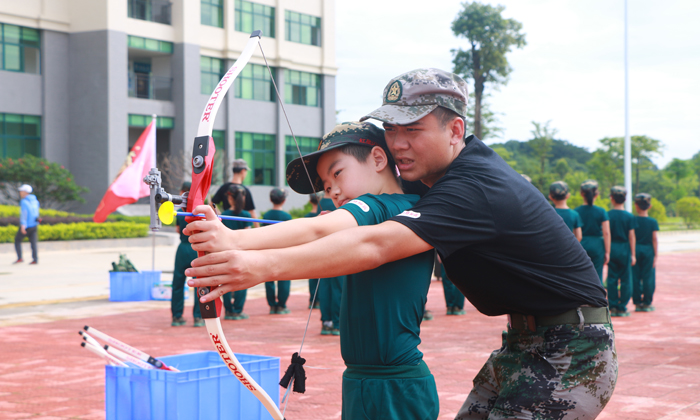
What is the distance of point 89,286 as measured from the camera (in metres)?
14.8

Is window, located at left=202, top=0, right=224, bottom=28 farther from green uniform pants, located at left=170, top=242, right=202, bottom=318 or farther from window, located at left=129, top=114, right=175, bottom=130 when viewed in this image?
green uniform pants, located at left=170, top=242, right=202, bottom=318

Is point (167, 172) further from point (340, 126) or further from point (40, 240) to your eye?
point (340, 126)

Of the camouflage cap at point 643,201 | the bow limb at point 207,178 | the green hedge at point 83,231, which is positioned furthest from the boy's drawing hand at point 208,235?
the green hedge at point 83,231

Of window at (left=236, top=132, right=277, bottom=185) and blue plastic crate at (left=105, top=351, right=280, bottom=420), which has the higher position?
window at (left=236, top=132, right=277, bottom=185)

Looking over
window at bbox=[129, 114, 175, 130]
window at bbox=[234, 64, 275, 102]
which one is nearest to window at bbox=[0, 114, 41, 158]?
window at bbox=[129, 114, 175, 130]

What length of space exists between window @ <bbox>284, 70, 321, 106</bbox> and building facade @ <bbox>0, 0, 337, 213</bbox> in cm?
7

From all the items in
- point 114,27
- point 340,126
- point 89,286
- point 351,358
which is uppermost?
point 114,27

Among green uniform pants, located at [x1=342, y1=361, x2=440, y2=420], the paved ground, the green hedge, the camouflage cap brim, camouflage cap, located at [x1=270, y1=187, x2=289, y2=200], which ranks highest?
the camouflage cap brim

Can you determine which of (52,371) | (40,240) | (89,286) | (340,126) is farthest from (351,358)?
(40,240)

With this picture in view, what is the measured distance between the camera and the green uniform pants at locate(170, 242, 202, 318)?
927 centimetres

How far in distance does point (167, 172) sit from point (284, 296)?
27.8 meters

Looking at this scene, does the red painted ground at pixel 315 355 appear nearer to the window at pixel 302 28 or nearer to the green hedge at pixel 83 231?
the green hedge at pixel 83 231

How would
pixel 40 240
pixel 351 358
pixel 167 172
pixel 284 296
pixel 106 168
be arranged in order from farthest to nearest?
pixel 167 172 → pixel 106 168 → pixel 40 240 → pixel 284 296 → pixel 351 358

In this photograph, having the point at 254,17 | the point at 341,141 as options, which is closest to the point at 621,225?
the point at 341,141
